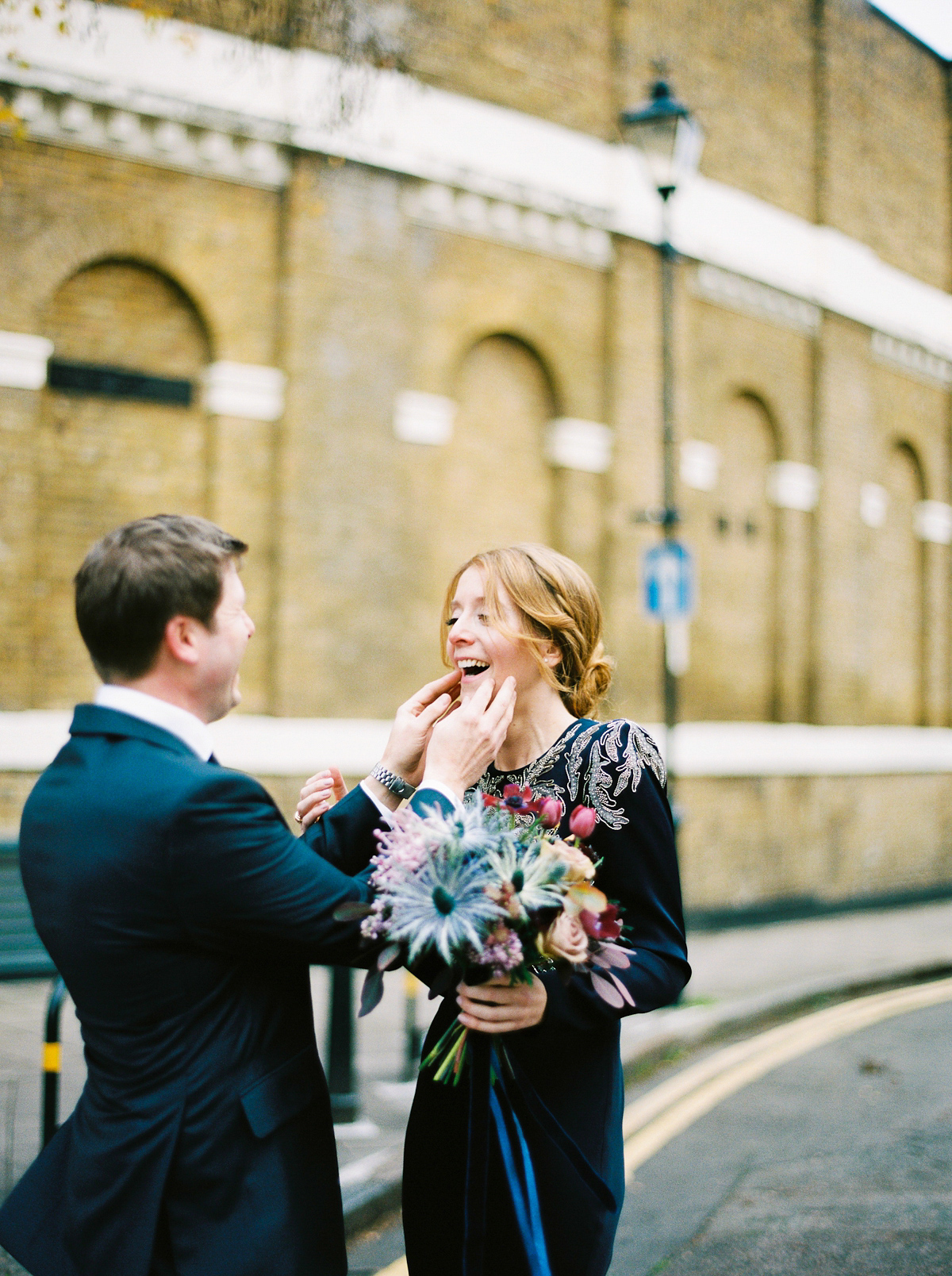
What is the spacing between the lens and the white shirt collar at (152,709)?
1883 millimetres

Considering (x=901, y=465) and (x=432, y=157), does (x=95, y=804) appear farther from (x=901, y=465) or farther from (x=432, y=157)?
(x=901, y=465)

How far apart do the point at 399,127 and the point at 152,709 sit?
30.0 feet

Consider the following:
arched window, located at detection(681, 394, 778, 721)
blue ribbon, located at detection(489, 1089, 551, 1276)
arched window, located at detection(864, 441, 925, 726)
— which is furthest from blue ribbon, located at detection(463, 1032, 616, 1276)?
arched window, located at detection(864, 441, 925, 726)

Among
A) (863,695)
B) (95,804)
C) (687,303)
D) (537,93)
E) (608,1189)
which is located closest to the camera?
(95,804)

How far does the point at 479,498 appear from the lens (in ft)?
34.5

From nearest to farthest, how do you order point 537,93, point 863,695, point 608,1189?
point 608,1189 → point 537,93 → point 863,695

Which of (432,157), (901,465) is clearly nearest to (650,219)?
(432,157)

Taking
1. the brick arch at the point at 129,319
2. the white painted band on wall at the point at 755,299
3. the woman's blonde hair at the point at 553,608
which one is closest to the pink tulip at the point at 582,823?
the woman's blonde hair at the point at 553,608

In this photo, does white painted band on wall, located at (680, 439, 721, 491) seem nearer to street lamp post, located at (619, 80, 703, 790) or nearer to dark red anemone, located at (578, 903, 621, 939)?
street lamp post, located at (619, 80, 703, 790)

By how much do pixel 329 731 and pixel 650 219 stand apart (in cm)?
614

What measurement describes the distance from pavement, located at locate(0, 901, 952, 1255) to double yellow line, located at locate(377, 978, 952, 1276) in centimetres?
22

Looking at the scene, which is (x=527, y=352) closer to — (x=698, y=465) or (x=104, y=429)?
(x=698, y=465)

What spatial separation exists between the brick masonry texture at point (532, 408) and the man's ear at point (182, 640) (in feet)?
22.8

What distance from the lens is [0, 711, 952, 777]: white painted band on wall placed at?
27.3ft
